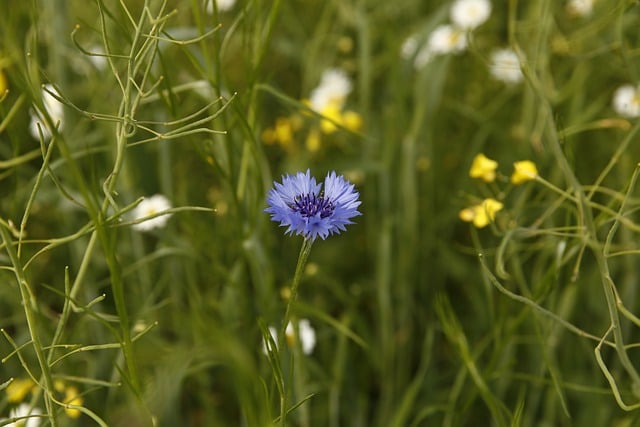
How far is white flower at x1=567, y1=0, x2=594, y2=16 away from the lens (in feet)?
4.37

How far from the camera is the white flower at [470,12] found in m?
1.52

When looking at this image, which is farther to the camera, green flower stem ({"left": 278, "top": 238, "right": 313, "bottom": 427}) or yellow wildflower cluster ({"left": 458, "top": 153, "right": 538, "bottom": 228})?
yellow wildflower cluster ({"left": 458, "top": 153, "right": 538, "bottom": 228})

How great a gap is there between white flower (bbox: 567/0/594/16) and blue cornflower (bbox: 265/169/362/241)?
854 millimetres

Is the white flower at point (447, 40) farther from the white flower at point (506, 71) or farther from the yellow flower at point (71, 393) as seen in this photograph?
the yellow flower at point (71, 393)

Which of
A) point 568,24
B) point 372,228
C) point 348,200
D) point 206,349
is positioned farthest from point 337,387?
point 568,24

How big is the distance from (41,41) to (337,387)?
2.57 feet

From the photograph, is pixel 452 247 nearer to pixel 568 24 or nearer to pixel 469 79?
pixel 469 79

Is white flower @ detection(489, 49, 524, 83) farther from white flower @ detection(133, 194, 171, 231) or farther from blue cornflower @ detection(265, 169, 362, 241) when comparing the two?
blue cornflower @ detection(265, 169, 362, 241)

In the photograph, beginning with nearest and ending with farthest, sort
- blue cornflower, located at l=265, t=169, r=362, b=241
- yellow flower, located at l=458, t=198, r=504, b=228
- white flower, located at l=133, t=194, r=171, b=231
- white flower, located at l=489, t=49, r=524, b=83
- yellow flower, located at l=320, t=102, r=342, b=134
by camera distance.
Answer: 1. blue cornflower, located at l=265, t=169, r=362, b=241
2. yellow flower, located at l=458, t=198, r=504, b=228
3. white flower, located at l=133, t=194, r=171, b=231
4. yellow flower, located at l=320, t=102, r=342, b=134
5. white flower, located at l=489, t=49, r=524, b=83

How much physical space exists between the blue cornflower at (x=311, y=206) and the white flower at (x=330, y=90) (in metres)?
0.84

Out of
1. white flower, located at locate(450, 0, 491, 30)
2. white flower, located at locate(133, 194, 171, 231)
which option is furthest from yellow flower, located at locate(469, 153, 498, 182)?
white flower, located at locate(450, 0, 491, 30)

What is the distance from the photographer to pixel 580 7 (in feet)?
4.62

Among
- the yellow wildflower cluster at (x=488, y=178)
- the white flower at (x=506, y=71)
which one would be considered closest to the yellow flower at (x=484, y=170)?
the yellow wildflower cluster at (x=488, y=178)

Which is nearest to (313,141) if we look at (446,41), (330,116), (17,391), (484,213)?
(330,116)
